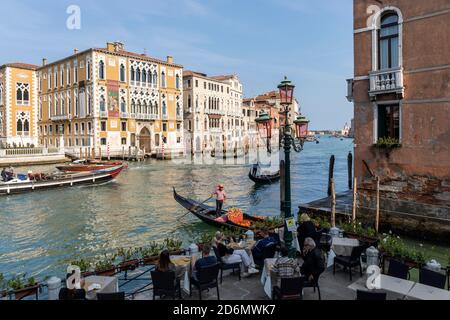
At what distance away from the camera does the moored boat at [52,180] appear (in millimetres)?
19672

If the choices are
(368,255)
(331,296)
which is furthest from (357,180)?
(331,296)

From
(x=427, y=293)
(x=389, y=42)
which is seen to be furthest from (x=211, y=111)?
(x=427, y=293)

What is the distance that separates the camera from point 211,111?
55.8 m

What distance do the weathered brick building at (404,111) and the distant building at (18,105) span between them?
1639 inches

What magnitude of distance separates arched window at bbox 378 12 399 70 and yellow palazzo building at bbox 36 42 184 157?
3360 centimetres

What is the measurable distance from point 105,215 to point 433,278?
12859 mm

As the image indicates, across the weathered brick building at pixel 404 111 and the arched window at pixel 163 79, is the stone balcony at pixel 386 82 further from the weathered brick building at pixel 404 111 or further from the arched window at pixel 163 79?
the arched window at pixel 163 79

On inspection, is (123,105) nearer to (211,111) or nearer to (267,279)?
(211,111)

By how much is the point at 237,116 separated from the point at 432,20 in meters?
54.8

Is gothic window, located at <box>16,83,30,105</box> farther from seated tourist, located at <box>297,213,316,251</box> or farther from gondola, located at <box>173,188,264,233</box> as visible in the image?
seated tourist, located at <box>297,213,316,251</box>

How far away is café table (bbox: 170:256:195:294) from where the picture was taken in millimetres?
5023

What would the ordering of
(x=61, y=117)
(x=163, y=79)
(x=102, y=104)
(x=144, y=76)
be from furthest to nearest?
(x=163, y=79) → (x=61, y=117) → (x=144, y=76) → (x=102, y=104)

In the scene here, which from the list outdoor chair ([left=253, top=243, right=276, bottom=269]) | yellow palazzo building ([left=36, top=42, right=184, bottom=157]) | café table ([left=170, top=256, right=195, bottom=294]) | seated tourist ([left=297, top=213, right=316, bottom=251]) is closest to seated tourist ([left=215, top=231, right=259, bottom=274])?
outdoor chair ([left=253, top=243, right=276, bottom=269])
